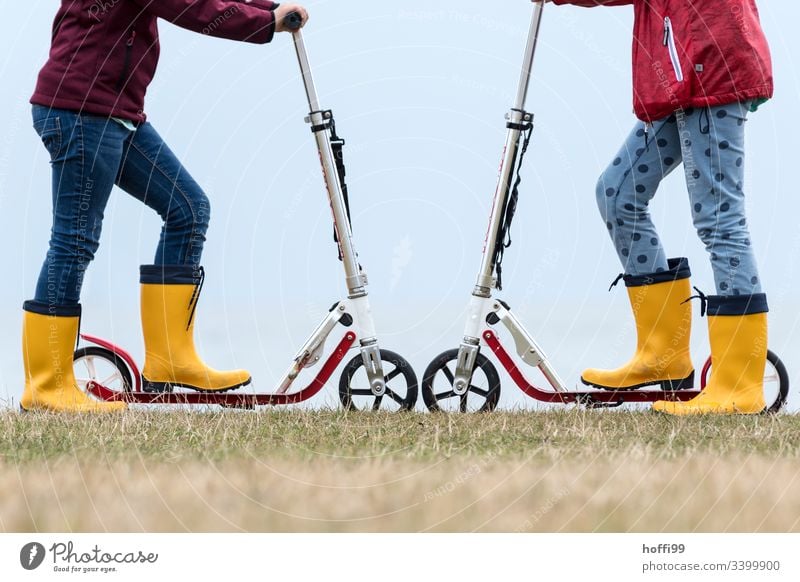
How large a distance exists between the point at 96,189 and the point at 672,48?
2199 mm

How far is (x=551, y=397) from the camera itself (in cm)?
415

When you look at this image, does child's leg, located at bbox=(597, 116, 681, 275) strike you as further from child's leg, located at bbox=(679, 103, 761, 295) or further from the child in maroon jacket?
the child in maroon jacket

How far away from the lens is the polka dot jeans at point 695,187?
3.83 meters

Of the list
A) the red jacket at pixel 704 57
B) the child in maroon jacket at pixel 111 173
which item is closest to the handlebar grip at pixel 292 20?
the child in maroon jacket at pixel 111 173

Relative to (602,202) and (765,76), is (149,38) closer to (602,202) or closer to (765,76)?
(602,202)

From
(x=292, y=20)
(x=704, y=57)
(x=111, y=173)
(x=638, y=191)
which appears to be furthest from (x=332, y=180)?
(x=704, y=57)

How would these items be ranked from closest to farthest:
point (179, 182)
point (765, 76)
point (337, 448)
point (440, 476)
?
point (440, 476) → point (337, 448) → point (765, 76) → point (179, 182)

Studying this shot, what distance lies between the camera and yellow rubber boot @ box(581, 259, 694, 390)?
4.16m

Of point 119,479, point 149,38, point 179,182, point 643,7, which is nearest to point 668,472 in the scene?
point 119,479

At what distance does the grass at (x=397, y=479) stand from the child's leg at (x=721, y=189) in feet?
2.05

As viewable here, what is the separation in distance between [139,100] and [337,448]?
63.9 inches

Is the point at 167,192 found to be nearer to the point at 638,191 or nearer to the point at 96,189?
the point at 96,189

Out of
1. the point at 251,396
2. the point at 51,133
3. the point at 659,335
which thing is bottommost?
the point at 251,396

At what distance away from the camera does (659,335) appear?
13.8ft
